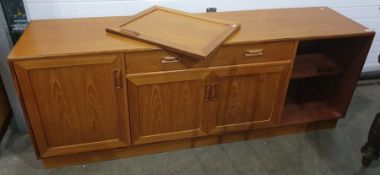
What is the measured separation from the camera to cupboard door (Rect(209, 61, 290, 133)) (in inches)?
66.4

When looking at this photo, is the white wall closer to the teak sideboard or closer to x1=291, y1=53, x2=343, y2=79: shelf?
the teak sideboard

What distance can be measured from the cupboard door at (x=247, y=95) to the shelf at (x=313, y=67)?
0.59 ft

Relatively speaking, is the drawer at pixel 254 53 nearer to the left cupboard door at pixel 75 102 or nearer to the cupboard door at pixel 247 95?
the cupboard door at pixel 247 95

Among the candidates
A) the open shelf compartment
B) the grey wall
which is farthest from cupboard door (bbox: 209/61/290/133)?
the grey wall

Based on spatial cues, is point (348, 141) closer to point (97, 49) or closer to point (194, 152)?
point (194, 152)

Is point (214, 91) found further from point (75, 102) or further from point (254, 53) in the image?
point (75, 102)

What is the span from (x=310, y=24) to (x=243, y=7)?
0.43 m

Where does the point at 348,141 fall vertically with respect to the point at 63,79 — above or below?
below

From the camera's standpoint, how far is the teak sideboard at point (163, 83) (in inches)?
58.0

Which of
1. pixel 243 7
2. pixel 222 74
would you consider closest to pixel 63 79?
pixel 222 74

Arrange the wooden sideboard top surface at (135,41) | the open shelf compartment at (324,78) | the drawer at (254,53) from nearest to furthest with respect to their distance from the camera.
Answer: the wooden sideboard top surface at (135,41)
the drawer at (254,53)
the open shelf compartment at (324,78)

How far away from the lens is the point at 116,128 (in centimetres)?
171

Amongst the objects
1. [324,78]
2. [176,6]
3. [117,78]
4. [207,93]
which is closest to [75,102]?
[117,78]

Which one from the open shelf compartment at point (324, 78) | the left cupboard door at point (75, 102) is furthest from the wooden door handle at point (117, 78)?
the open shelf compartment at point (324, 78)
